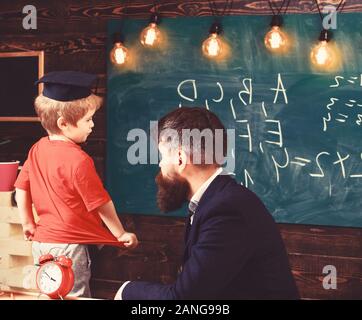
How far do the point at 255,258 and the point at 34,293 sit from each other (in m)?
0.74

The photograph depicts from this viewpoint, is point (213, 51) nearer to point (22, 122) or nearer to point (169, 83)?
point (169, 83)

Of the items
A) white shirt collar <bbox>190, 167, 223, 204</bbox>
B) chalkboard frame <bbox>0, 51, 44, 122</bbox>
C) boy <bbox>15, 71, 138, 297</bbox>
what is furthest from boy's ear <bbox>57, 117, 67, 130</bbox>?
chalkboard frame <bbox>0, 51, 44, 122</bbox>

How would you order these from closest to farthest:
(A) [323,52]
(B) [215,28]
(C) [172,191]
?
(C) [172,191] → (A) [323,52] → (B) [215,28]

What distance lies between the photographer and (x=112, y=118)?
3.83 metres

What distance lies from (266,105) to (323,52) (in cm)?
45

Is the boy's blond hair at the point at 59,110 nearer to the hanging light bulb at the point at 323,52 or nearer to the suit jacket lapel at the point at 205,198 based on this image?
the suit jacket lapel at the point at 205,198

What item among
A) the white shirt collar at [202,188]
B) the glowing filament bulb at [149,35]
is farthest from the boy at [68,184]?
the glowing filament bulb at [149,35]

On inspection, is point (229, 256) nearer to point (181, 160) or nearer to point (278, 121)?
point (181, 160)

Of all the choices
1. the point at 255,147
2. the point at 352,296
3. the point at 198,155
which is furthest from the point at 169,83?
the point at 198,155

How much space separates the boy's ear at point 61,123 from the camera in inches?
104

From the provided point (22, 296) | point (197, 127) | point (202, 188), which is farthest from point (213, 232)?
point (22, 296)

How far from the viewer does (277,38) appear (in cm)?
336

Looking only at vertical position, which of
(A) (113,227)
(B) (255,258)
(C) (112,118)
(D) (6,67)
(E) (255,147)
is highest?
(D) (6,67)
